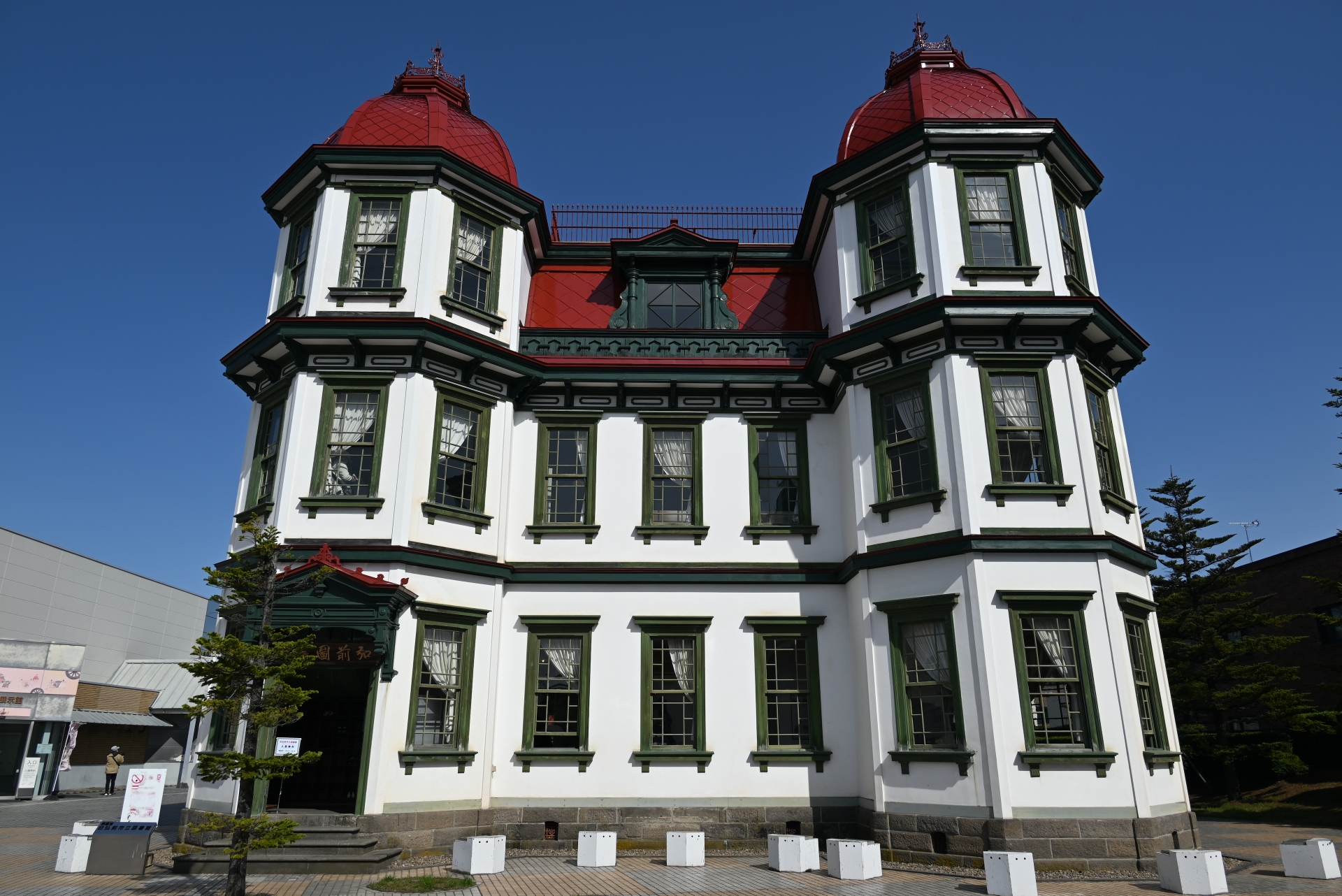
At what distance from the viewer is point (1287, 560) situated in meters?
32.3

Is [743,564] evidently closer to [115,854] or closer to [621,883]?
[621,883]

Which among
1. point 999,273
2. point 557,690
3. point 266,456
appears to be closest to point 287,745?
point 557,690

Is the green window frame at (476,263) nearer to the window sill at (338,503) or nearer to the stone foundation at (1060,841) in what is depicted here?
the window sill at (338,503)

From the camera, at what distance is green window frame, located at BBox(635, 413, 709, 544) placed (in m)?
18.3

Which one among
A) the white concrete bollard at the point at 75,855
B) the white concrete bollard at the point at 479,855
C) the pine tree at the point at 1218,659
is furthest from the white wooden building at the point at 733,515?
the pine tree at the point at 1218,659

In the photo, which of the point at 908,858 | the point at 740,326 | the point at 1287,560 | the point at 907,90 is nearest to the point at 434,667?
the point at 908,858

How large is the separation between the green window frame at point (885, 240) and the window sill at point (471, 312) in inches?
311

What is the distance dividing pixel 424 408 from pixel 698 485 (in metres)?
6.15

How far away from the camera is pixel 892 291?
682 inches

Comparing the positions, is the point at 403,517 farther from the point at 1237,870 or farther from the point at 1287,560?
the point at 1287,560

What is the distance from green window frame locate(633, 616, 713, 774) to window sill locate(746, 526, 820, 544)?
202cm

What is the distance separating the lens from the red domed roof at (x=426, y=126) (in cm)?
1873

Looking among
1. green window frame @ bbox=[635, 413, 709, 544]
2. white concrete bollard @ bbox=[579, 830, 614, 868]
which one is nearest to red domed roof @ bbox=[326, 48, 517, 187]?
green window frame @ bbox=[635, 413, 709, 544]

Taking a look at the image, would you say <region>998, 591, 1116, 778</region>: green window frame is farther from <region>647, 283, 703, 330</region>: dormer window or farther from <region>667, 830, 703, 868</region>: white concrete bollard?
<region>647, 283, 703, 330</region>: dormer window
